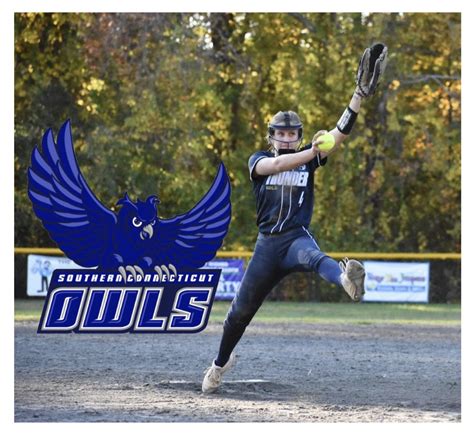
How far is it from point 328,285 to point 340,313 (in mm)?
4777

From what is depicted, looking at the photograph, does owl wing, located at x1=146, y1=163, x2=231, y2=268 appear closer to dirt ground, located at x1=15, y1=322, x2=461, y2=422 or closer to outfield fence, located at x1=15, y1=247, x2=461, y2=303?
dirt ground, located at x1=15, y1=322, x2=461, y2=422

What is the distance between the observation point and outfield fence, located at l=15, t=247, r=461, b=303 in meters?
25.5

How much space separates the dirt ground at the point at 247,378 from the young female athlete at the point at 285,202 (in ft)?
3.04

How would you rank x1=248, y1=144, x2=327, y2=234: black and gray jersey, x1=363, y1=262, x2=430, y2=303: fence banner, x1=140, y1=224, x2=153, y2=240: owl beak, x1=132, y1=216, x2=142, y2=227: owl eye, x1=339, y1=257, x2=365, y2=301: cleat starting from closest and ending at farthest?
x1=339, y1=257, x2=365, y2=301: cleat, x1=248, y1=144, x2=327, y2=234: black and gray jersey, x1=140, y1=224, x2=153, y2=240: owl beak, x1=132, y1=216, x2=142, y2=227: owl eye, x1=363, y1=262, x2=430, y2=303: fence banner

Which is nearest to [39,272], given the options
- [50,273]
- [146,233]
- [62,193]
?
[50,273]

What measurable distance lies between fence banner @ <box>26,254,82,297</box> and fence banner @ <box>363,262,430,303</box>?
6744 mm

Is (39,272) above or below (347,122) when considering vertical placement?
below

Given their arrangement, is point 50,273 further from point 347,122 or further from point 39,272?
point 347,122

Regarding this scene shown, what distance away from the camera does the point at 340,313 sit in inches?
930

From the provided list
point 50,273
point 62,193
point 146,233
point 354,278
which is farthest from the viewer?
point 50,273

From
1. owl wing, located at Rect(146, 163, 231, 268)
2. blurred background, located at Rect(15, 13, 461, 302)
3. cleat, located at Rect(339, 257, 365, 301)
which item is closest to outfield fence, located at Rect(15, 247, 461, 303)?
blurred background, located at Rect(15, 13, 461, 302)

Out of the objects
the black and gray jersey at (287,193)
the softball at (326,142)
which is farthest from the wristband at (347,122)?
the black and gray jersey at (287,193)

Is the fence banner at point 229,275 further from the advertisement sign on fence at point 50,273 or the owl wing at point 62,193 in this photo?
the owl wing at point 62,193

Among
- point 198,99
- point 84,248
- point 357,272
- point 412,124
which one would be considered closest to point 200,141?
point 198,99
